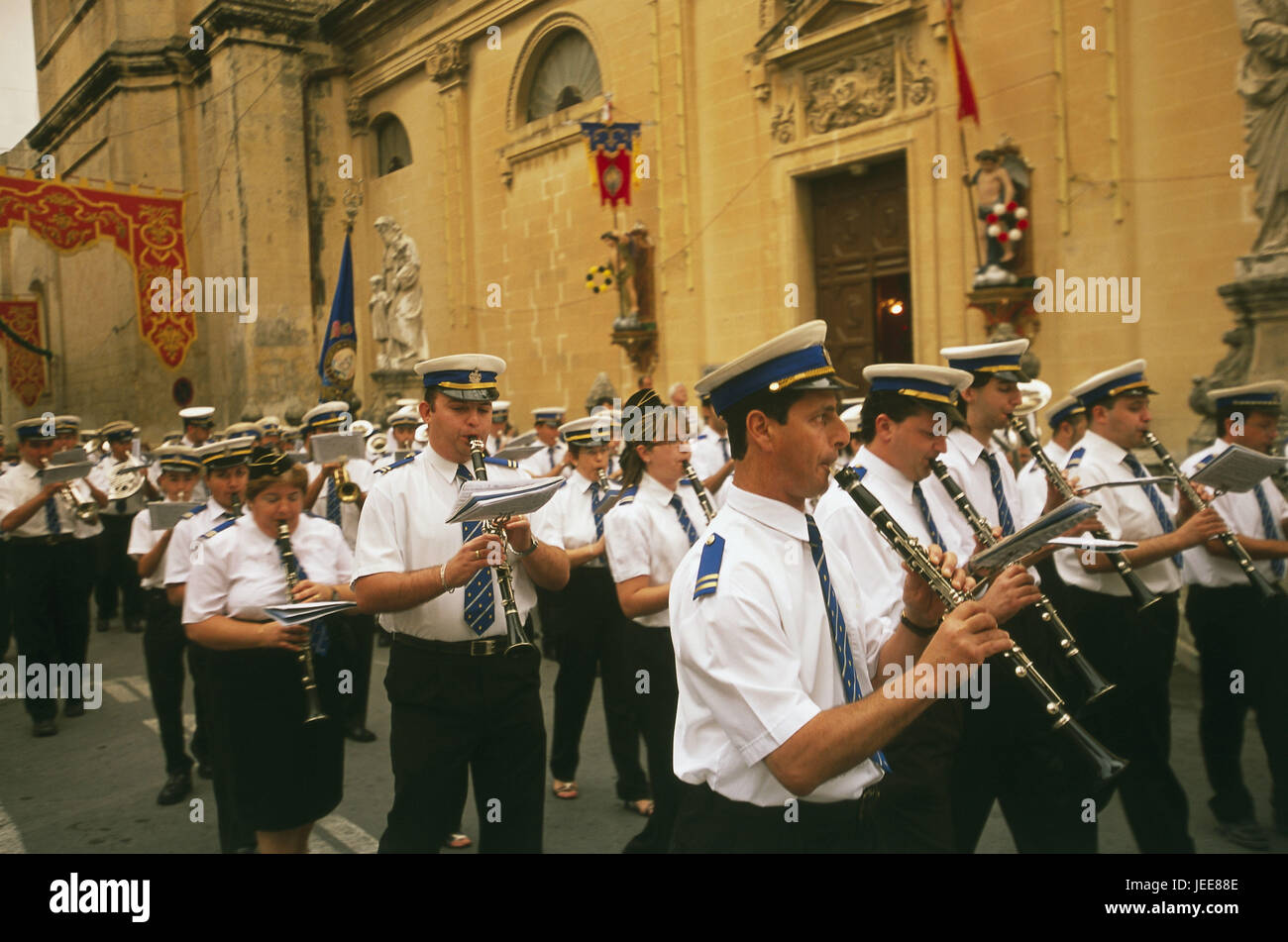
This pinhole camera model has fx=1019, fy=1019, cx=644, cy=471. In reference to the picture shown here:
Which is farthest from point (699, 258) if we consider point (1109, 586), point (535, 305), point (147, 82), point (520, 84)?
point (147, 82)

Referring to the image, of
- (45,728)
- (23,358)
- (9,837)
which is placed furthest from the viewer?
(23,358)

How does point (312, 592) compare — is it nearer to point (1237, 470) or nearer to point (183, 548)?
point (183, 548)

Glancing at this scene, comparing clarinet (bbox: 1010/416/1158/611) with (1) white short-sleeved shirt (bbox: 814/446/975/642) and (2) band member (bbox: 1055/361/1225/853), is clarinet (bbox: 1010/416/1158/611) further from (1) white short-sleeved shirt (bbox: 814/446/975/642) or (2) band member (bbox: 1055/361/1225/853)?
(1) white short-sleeved shirt (bbox: 814/446/975/642)

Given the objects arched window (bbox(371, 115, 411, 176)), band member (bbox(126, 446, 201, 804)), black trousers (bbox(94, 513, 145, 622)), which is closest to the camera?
band member (bbox(126, 446, 201, 804))

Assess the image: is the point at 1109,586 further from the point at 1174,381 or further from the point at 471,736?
the point at 1174,381

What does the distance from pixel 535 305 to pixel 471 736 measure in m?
17.1

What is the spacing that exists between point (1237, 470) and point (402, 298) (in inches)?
722

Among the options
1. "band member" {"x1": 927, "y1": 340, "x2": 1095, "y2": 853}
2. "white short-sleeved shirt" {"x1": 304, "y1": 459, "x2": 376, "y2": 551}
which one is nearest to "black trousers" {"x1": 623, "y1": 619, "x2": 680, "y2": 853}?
"band member" {"x1": 927, "y1": 340, "x2": 1095, "y2": 853}

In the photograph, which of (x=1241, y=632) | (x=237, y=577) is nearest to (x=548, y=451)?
(x=237, y=577)

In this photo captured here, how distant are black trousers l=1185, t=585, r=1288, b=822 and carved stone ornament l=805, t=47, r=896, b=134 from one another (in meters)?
9.23

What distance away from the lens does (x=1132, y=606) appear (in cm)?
480

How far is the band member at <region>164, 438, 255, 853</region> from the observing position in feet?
15.8
